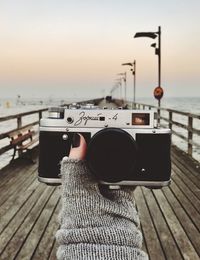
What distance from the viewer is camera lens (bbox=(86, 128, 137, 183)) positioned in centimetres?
81

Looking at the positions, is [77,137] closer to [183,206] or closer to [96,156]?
[96,156]

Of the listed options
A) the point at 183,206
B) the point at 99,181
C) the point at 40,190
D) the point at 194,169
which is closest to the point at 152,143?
the point at 99,181

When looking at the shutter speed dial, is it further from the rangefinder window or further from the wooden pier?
the wooden pier

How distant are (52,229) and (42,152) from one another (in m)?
2.08

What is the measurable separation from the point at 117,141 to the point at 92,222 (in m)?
0.23

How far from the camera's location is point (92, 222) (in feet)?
2.18

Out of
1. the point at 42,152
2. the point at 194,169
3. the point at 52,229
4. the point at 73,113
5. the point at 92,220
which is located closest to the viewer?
the point at 92,220

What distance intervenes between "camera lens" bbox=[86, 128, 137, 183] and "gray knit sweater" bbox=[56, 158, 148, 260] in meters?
0.08

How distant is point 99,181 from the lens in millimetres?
763

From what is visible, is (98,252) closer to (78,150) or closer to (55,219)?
(78,150)

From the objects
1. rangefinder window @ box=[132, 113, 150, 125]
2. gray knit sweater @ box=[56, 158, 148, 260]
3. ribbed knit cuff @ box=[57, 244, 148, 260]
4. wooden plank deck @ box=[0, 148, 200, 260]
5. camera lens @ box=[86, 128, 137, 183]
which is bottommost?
wooden plank deck @ box=[0, 148, 200, 260]

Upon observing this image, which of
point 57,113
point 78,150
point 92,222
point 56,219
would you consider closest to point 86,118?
point 57,113

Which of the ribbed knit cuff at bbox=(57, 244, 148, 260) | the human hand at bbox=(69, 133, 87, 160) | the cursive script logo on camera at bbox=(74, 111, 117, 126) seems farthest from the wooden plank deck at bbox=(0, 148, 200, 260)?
the ribbed knit cuff at bbox=(57, 244, 148, 260)

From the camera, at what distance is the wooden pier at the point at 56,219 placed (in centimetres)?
267
